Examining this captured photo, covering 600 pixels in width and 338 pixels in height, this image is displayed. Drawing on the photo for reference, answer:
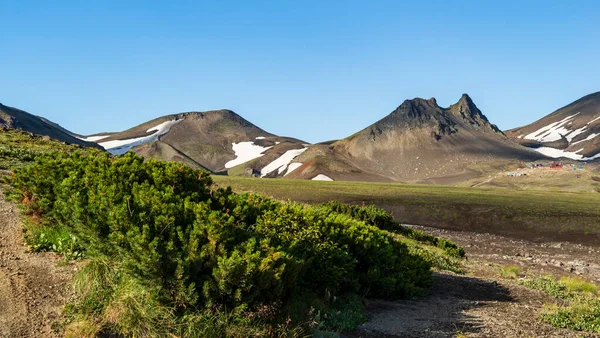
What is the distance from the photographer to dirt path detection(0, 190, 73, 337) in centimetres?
893

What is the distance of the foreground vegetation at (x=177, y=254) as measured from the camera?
31.1 ft

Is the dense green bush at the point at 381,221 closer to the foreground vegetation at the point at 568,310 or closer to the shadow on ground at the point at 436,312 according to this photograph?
the foreground vegetation at the point at 568,310

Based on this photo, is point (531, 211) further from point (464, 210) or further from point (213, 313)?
point (213, 313)

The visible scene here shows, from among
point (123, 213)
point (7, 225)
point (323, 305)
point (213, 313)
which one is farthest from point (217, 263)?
point (7, 225)

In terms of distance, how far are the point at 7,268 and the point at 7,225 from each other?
312cm

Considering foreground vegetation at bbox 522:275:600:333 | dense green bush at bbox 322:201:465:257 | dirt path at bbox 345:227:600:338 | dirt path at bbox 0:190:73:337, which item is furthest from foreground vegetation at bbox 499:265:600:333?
dense green bush at bbox 322:201:465:257

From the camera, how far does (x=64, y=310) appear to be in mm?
9477

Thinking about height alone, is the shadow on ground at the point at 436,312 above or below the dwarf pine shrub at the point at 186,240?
below

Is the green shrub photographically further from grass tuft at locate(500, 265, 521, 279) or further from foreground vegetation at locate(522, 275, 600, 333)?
grass tuft at locate(500, 265, 521, 279)

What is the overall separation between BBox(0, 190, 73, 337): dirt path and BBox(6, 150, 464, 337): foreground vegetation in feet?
1.10

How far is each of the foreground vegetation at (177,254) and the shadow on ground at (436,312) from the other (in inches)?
24.0

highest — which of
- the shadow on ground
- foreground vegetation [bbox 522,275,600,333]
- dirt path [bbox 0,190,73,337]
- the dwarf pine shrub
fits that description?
the dwarf pine shrub

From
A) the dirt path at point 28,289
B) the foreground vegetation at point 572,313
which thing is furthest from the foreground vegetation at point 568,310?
the dirt path at point 28,289

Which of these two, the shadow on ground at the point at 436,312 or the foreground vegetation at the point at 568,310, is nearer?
the shadow on ground at the point at 436,312
